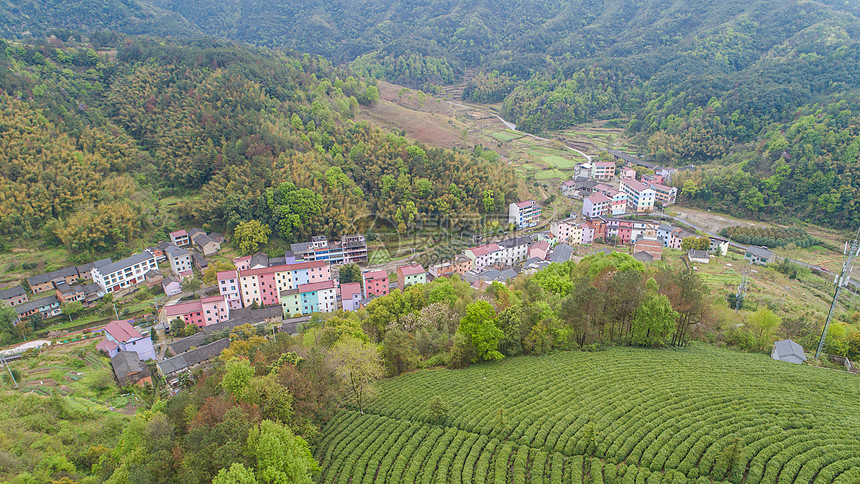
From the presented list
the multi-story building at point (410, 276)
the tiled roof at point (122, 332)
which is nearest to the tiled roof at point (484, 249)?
the multi-story building at point (410, 276)

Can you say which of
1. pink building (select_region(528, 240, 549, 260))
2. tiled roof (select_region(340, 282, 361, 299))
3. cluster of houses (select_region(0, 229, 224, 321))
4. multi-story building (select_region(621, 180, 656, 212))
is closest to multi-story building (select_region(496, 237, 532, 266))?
pink building (select_region(528, 240, 549, 260))

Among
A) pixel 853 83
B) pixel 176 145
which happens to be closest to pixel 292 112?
pixel 176 145

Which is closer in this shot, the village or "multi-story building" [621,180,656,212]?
the village

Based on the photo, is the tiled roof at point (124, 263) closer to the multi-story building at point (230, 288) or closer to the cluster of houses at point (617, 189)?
the multi-story building at point (230, 288)

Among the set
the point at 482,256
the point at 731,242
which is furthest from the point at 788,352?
the point at 731,242

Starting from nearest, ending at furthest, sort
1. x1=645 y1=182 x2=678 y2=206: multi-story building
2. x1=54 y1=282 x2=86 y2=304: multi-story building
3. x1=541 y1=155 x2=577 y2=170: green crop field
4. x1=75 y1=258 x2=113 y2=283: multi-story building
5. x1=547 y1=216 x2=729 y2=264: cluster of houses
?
1. x1=54 y1=282 x2=86 y2=304: multi-story building
2. x1=75 y1=258 x2=113 y2=283: multi-story building
3. x1=547 y1=216 x2=729 y2=264: cluster of houses
4. x1=645 y1=182 x2=678 y2=206: multi-story building
5. x1=541 y1=155 x2=577 y2=170: green crop field

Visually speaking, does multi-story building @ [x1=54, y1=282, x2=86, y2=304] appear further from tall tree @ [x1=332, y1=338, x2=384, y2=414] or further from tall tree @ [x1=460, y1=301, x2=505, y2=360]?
tall tree @ [x1=460, y1=301, x2=505, y2=360]

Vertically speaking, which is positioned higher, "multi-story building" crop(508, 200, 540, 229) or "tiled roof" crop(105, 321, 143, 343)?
"multi-story building" crop(508, 200, 540, 229)

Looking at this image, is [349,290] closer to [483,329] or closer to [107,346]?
[107,346]
